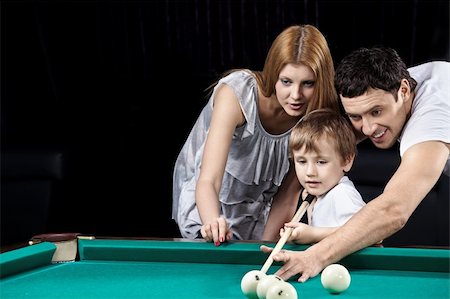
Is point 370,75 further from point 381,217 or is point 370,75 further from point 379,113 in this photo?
point 381,217

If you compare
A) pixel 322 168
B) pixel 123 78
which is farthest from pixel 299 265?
pixel 123 78

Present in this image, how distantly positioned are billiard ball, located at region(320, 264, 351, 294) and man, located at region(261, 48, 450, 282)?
153 millimetres

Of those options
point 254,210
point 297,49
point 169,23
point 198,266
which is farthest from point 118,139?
point 198,266

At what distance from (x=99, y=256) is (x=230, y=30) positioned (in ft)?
10.4

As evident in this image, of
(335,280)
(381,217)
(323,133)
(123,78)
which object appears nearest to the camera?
(335,280)

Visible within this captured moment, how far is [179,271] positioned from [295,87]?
2.98 feet

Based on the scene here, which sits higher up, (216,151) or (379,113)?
(379,113)

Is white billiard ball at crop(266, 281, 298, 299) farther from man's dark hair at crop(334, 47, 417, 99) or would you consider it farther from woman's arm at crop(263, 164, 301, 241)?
woman's arm at crop(263, 164, 301, 241)

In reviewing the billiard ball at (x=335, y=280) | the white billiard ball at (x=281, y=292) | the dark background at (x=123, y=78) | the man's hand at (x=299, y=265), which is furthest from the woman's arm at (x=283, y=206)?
the dark background at (x=123, y=78)

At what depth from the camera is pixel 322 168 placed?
2.85 m

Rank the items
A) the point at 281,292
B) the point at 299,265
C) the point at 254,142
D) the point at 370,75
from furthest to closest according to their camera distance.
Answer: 1. the point at 254,142
2. the point at 370,75
3. the point at 299,265
4. the point at 281,292

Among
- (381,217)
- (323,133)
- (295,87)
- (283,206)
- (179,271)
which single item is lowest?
(283,206)

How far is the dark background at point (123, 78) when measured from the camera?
5.23m

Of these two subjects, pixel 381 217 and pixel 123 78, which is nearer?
pixel 381 217
